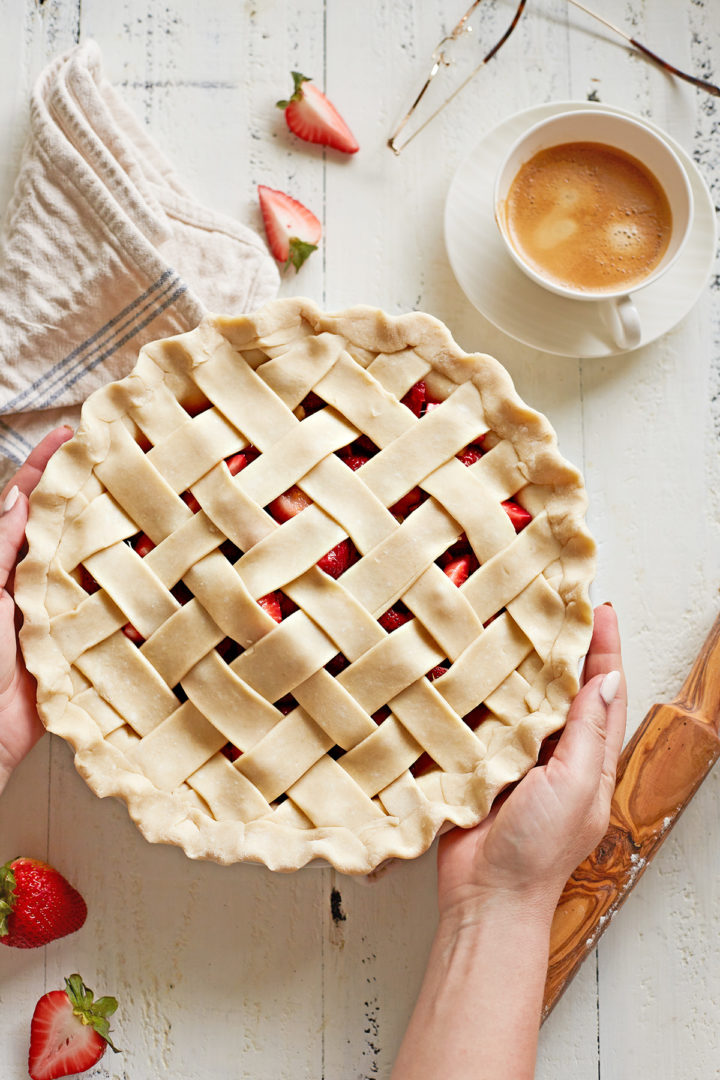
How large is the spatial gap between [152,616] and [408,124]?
0.96 meters

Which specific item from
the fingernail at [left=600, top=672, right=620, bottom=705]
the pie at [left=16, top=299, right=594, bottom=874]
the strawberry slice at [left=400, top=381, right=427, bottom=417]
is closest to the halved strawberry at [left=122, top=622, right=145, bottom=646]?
the pie at [left=16, top=299, right=594, bottom=874]

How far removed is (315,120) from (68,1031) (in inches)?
59.5

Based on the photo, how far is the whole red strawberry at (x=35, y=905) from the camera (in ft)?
4.20

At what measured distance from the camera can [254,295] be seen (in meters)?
1.41

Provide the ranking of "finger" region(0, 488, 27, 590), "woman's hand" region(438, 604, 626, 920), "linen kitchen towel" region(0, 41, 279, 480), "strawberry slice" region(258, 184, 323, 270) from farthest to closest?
"strawberry slice" region(258, 184, 323, 270) → "linen kitchen towel" region(0, 41, 279, 480) → "finger" region(0, 488, 27, 590) → "woman's hand" region(438, 604, 626, 920)

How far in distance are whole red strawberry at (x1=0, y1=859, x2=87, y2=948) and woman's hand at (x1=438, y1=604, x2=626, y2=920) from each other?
0.57 m

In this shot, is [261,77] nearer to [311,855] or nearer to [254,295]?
[254,295]

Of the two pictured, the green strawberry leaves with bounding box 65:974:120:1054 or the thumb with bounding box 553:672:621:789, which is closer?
the thumb with bounding box 553:672:621:789

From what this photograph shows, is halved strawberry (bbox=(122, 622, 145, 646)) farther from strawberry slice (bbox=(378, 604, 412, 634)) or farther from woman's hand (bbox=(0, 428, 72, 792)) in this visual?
strawberry slice (bbox=(378, 604, 412, 634))

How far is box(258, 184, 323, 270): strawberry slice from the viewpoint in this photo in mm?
1427

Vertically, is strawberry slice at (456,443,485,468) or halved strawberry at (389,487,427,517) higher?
strawberry slice at (456,443,485,468)

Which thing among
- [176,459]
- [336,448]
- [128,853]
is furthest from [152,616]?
[128,853]

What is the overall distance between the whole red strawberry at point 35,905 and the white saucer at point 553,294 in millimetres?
1115

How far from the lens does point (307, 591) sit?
1.13 m
